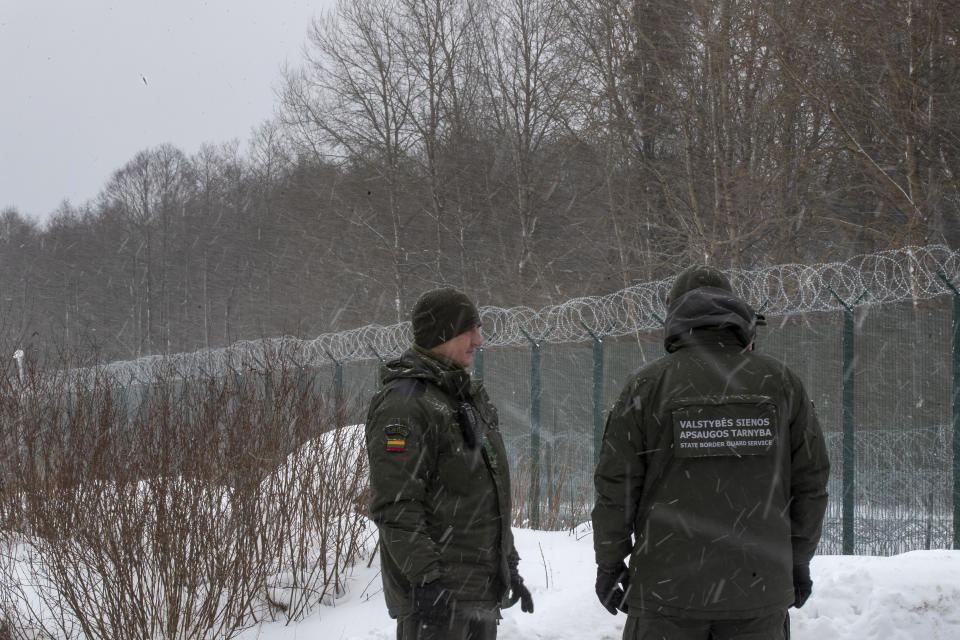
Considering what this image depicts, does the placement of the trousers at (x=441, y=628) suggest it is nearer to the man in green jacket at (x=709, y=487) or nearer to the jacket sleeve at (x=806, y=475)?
the man in green jacket at (x=709, y=487)

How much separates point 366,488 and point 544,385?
560 centimetres

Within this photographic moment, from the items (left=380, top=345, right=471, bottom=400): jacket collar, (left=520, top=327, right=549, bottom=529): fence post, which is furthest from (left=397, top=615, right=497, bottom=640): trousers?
(left=520, top=327, right=549, bottom=529): fence post

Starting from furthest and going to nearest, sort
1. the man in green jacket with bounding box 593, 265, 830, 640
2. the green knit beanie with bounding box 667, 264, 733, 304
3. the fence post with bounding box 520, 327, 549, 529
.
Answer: the fence post with bounding box 520, 327, 549, 529 < the green knit beanie with bounding box 667, 264, 733, 304 < the man in green jacket with bounding box 593, 265, 830, 640

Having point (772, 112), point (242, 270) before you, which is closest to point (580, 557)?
point (772, 112)

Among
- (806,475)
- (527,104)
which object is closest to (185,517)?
(806,475)

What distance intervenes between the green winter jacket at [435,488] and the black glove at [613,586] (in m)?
0.35

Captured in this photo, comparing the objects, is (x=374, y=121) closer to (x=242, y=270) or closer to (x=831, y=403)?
(x=831, y=403)

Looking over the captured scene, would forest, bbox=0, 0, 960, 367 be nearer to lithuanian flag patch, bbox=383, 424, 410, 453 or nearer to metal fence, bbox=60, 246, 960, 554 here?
metal fence, bbox=60, 246, 960, 554

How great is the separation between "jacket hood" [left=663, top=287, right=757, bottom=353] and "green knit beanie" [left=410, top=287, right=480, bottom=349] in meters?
0.74

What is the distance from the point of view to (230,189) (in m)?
51.0

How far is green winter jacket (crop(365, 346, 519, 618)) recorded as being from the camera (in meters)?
2.86

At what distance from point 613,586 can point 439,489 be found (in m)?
0.66

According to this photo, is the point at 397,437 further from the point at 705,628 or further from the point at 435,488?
the point at 705,628

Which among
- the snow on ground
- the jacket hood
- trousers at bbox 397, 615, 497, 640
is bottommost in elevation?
the snow on ground
